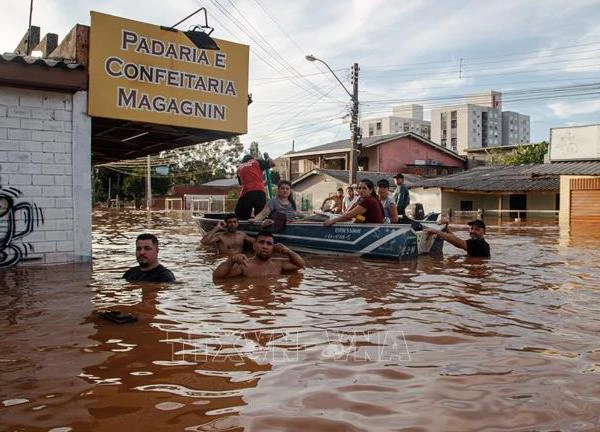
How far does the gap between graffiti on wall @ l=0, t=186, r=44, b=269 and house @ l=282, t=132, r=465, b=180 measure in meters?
32.0

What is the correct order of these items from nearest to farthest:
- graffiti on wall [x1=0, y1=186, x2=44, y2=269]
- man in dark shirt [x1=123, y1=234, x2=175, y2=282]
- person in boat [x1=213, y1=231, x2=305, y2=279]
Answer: man in dark shirt [x1=123, y1=234, x2=175, y2=282]
person in boat [x1=213, y1=231, x2=305, y2=279]
graffiti on wall [x1=0, y1=186, x2=44, y2=269]

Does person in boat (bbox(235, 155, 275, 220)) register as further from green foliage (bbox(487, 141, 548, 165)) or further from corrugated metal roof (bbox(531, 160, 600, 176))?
green foliage (bbox(487, 141, 548, 165))

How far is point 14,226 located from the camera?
804 centimetres

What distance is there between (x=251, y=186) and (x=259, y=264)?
4415 mm

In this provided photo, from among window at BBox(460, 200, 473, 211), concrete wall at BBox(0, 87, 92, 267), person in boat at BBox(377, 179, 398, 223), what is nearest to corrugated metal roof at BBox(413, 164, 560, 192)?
window at BBox(460, 200, 473, 211)

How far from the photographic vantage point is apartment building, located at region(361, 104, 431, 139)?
9088 cm

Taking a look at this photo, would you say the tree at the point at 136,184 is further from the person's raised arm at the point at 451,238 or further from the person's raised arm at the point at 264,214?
the person's raised arm at the point at 451,238

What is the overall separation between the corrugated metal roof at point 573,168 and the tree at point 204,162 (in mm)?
45482

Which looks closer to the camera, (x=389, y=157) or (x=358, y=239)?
(x=358, y=239)

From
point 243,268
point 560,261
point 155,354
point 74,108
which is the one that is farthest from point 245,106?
point 155,354

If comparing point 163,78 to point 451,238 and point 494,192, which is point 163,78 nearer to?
point 451,238

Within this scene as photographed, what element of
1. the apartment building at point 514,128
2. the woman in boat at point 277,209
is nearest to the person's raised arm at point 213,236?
the woman in boat at point 277,209

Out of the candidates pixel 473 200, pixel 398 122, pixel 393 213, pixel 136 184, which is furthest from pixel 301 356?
pixel 398 122

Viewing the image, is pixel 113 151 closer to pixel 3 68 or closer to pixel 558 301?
pixel 3 68
